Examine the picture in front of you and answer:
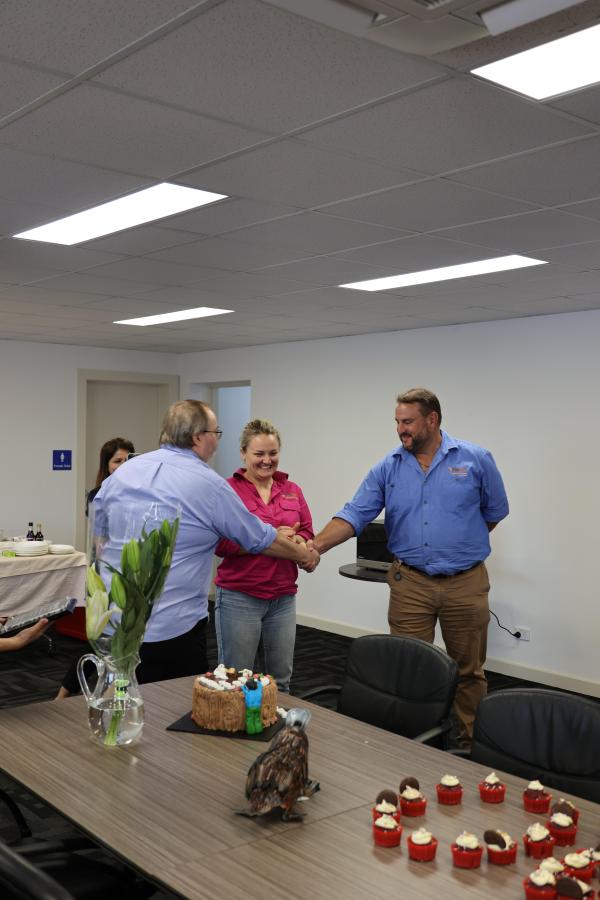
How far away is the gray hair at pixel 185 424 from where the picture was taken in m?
3.08

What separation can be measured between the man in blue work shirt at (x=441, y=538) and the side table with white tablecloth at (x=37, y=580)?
9.83 feet

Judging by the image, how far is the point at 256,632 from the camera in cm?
358

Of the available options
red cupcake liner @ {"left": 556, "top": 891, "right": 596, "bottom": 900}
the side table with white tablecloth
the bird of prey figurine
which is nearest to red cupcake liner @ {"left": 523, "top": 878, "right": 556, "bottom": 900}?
red cupcake liner @ {"left": 556, "top": 891, "right": 596, "bottom": 900}

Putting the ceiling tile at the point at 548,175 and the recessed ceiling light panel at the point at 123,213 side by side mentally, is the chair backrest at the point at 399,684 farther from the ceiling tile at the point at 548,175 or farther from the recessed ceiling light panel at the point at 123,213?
the recessed ceiling light panel at the point at 123,213

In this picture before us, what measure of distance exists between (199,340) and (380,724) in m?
5.33

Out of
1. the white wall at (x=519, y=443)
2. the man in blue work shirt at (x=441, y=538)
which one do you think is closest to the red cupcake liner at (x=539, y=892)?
the man in blue work shirt at (x=441, y=538)

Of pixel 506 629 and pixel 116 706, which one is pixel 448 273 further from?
pixel 116 706

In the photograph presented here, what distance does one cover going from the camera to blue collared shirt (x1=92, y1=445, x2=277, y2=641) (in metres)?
2.95

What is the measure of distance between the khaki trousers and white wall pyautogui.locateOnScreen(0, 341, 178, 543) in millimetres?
5059

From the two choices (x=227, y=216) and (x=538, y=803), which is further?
(x=227, y=216)

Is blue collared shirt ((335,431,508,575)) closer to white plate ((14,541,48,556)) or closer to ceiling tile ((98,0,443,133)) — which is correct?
ceiling tile ((98,0,443,133))

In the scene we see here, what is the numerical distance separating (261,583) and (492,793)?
1648 millimetres

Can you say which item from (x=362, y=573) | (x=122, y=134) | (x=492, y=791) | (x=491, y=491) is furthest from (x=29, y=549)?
(x=492, y=791)

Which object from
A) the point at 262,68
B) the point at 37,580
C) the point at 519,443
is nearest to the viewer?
the point at 262,68
